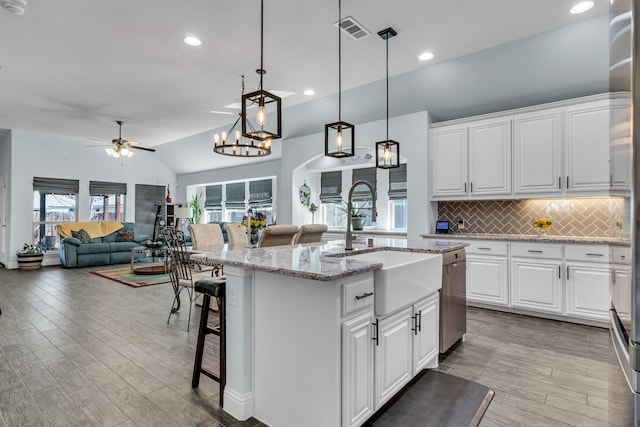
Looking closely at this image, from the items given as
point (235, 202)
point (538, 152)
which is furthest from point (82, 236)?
point (538, 152)

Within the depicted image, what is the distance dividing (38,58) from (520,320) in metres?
6.39

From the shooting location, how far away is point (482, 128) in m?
4.54

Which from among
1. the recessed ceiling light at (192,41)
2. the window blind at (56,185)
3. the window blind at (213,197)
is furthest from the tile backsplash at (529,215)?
the window blind at (56,185)

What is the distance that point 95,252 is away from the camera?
786 centimetres

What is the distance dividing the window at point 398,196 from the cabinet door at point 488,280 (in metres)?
1.86

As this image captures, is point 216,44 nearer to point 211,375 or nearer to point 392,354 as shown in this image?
point 211,375

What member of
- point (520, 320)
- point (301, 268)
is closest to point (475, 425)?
point (301, 268)

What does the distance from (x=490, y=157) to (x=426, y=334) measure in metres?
2.98

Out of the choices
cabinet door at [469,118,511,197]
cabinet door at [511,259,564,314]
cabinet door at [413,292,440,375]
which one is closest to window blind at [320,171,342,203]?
cabinet door at [469,118,511,197]

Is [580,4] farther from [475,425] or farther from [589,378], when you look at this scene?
[475,425]

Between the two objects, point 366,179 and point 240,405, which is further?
point 366,179

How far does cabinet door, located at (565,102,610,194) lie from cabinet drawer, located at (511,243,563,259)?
0.70m

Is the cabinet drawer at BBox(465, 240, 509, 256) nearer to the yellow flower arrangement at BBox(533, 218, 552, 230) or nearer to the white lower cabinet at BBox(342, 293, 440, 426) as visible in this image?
the yellow flower arrangement at BBox(533, 218, 552, 230)

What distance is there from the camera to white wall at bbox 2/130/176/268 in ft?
25.1
